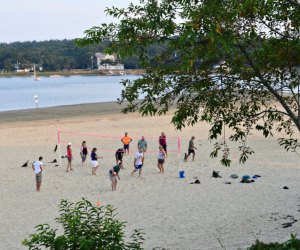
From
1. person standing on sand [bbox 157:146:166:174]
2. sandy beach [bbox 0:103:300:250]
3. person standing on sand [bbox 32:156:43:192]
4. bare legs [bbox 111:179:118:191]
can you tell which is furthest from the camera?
person standing on sand [bbox 157:146:166:174]

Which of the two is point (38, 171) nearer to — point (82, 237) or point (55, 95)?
point (82, 237)

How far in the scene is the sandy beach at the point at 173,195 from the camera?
14.1 metres

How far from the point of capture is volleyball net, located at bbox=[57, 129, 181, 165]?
90.6ft

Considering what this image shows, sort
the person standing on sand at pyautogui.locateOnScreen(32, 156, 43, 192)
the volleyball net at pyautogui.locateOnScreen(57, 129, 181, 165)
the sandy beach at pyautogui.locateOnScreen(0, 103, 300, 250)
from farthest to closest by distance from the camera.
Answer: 1. the volleyball net at pyautogui.locateOnScreen(57, 129, 181, 165)
2. the person standing on sand at pyautogui.locateOnScreen(32, 156, 43, 192)
3. the sandy beach at pyautogui.locateOnScreen(0, 103, 300, 250)

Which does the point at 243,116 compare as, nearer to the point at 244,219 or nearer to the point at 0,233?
the point at 244,219

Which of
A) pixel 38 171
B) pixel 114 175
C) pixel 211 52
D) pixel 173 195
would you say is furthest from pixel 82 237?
pixel 38 171

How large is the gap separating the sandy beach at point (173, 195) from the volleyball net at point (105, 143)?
2.2 inches

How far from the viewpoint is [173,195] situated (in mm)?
18375

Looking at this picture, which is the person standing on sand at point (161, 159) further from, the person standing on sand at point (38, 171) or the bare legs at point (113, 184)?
the person standing on sand at point (38, 171)

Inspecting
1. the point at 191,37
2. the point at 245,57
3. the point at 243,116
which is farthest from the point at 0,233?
the point at 191,37

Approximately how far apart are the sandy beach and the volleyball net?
6 cm

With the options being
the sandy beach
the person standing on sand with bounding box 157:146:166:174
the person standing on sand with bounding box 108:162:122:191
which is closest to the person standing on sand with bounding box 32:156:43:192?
the sandy beach

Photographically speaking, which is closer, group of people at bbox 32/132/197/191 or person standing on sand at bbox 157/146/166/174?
group of people at bbox 32/132/197/191

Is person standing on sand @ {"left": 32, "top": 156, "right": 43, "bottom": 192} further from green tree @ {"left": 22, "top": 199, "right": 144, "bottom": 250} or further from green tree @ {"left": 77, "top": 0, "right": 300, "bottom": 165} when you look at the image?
green tree @ {"left": 22, "top": 199, "right": 144, "bottom": 250}
